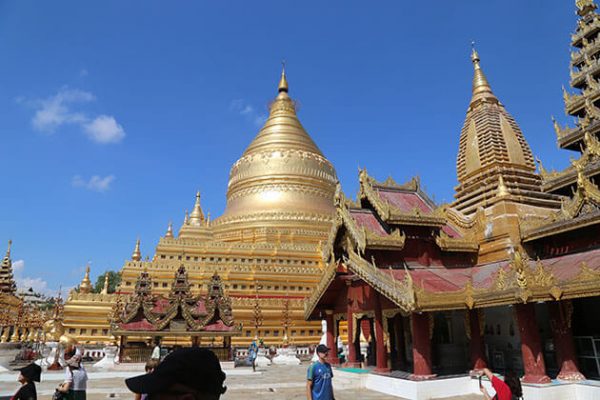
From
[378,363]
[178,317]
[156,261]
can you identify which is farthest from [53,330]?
[378,363]

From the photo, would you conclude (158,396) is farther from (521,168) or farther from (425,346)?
(521,168)

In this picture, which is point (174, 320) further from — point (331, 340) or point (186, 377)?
point (186, 377)

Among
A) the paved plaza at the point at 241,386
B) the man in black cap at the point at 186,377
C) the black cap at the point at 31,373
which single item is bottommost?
the paved plaza at the point at 241,386

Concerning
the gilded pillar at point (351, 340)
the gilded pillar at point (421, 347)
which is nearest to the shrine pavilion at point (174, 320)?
the gilded pillar at point (351, 340)

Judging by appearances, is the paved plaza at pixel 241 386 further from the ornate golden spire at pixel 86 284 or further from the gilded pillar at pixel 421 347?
the ornate golden spire at pixel 86 284

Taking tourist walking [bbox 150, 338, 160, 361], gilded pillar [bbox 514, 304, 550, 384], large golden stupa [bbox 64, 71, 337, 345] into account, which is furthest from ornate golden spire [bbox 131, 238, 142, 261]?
gilded pillar [bbox 514, 304, 550, 384]

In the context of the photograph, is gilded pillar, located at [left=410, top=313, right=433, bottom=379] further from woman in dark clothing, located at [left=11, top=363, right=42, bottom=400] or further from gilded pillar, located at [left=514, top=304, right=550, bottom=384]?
woman in dark clothing, located at [left=11, top=363, right=42, bottom=400]

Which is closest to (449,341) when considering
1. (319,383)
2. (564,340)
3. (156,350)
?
(564,340)

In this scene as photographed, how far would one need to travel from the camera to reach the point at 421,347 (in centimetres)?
1183

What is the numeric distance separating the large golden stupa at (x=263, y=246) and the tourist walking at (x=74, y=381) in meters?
22.1

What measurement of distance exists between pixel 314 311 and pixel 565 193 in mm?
10744

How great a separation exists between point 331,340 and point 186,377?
16.2m

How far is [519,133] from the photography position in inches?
857

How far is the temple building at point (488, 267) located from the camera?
35.5ft
